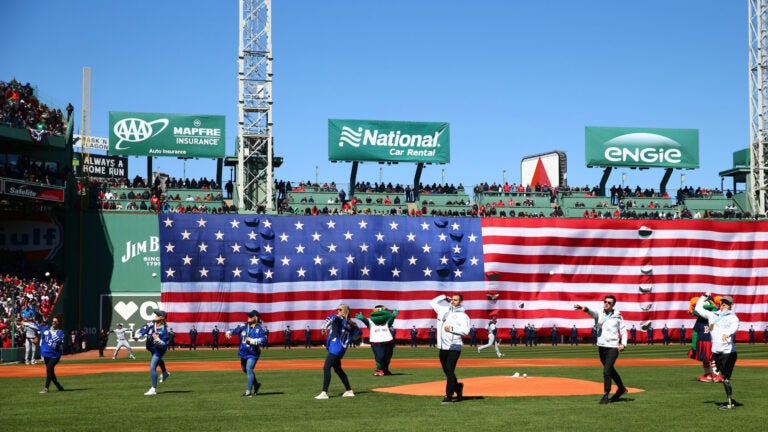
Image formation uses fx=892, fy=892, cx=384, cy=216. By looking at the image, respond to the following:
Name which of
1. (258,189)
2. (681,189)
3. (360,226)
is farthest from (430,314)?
(681,189)

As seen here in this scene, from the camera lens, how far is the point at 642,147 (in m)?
65.1

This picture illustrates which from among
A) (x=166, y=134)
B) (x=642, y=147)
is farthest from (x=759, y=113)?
(x=166, y=134)

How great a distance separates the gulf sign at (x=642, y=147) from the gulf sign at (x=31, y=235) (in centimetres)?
3647

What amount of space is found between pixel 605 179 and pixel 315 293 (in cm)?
2506

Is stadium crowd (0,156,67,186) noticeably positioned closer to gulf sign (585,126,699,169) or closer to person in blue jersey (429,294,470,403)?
gulf sign (585,126,699,169)

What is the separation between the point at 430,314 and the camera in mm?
53719

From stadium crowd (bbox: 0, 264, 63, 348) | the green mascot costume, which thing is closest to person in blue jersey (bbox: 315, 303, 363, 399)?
the green mascot costume

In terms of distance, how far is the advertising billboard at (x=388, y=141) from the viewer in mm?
61062

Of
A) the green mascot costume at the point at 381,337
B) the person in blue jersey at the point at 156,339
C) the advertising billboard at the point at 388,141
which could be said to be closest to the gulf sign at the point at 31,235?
the advertising billboard at the point at 388,141

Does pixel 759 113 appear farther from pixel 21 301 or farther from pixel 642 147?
pixel 21 301

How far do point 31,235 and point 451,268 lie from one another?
81.5 feet

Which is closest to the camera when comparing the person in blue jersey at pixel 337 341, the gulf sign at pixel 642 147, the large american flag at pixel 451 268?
the person in blue jersey at pixel 337 341

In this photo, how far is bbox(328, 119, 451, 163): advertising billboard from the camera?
200 feet

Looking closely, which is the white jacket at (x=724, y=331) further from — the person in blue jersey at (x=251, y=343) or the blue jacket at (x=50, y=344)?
the blue jacket at (x=50, y=344)
